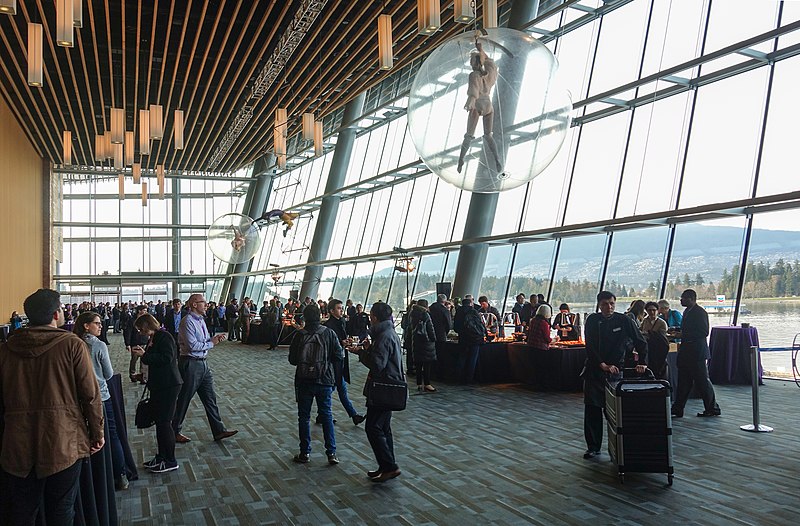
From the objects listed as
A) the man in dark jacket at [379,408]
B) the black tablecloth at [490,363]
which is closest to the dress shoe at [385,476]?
the man in dark jacket at [379,408]

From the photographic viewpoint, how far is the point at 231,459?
5844 millimetres

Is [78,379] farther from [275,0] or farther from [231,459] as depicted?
[275,0]

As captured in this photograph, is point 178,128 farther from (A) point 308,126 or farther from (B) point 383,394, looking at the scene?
(B) point 383,394

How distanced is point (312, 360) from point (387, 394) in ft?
2.75

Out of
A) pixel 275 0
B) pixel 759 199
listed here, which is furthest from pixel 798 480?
pixel 275 0

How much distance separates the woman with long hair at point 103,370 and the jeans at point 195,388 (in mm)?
1183

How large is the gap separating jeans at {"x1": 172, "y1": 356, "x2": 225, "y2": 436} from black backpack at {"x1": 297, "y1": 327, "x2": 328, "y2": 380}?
1.24 meters

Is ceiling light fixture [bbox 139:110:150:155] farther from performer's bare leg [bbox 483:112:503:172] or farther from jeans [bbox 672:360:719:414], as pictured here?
jeans [bbox 672:360:719:414]

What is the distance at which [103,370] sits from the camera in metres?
4.46

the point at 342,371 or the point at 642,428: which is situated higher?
the point at 642,428

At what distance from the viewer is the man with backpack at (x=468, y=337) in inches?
396

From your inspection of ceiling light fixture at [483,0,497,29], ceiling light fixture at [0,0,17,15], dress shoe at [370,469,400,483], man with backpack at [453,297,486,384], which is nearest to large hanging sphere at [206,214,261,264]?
man with backpack at [453,297,486,384]

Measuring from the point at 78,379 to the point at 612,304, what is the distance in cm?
435

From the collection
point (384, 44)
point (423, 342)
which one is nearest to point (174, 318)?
point (423, 342)
